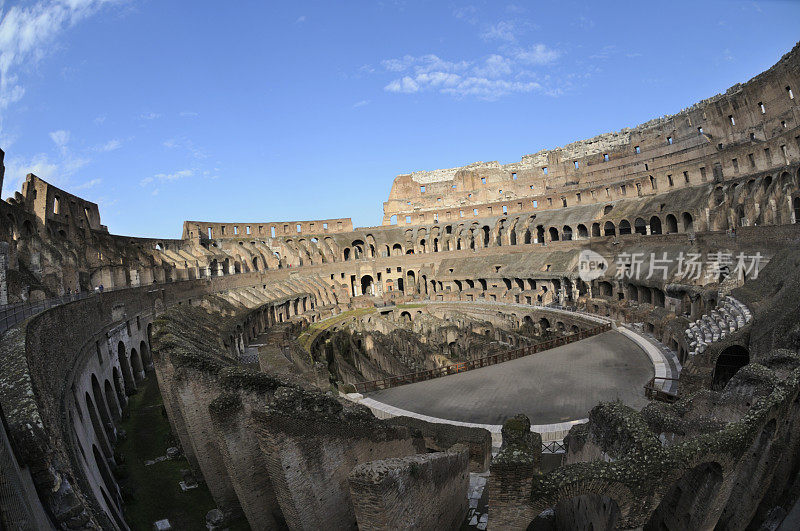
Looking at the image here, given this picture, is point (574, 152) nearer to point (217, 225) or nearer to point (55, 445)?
point (217, 225)

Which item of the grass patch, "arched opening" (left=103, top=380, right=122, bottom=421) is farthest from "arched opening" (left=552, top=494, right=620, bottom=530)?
"arched opening" (left=103, top=380, right=122, bottom=421)

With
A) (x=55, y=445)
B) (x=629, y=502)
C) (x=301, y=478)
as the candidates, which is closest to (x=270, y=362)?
(x=301, y=478)

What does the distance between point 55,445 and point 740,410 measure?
37.0ft

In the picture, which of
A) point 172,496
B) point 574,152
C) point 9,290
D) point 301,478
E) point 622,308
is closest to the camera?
point 301,478

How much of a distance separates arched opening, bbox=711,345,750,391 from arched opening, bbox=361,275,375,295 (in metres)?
35.5

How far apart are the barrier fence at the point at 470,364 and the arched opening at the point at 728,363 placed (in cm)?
733

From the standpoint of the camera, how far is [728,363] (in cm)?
1448

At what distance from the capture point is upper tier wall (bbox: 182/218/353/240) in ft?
133

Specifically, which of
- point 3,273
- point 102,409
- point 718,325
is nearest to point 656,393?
point 718,325

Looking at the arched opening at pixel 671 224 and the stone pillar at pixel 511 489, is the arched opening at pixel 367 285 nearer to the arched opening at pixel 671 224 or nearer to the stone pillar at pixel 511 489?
the arched opening at pixel 671 224

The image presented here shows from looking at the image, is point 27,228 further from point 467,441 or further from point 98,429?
point 467,441

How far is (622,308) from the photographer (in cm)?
2431

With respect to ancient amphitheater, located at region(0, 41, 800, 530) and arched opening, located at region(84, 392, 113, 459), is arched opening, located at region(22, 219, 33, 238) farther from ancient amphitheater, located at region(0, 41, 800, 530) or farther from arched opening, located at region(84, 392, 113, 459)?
arched opening, located at region(84, 392, 113, 459)

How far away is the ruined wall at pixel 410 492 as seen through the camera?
5.69 m
